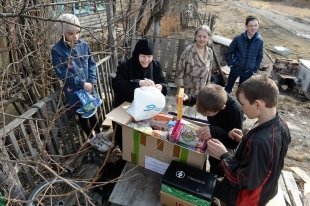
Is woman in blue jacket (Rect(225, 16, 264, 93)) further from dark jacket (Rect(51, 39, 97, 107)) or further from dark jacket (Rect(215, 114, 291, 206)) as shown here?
dark jacket (Rect(215, 114, 291, 206))

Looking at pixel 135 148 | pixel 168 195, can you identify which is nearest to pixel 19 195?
pixel 135 148

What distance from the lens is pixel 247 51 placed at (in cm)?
540

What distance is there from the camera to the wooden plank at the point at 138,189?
261 cm

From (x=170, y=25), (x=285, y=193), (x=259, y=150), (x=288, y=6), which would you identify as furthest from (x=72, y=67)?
(x=288, y=6)

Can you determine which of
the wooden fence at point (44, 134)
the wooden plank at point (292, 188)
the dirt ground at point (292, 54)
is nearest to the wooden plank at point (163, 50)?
the dirt ground at point (292, 54)

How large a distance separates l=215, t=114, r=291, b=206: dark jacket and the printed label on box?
0.60 m

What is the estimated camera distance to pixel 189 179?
2.42m

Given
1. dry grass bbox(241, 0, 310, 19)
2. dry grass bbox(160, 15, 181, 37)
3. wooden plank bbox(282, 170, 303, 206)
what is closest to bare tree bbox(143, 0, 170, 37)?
wooden plank bbox(282, 170, 303, 206)

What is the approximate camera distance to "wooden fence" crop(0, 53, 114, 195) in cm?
264

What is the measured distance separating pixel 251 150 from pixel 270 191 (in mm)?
508

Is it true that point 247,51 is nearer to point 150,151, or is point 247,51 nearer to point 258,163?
point 150,151

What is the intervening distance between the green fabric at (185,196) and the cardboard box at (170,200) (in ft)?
0.10

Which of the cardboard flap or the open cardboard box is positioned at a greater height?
the cardboard flap

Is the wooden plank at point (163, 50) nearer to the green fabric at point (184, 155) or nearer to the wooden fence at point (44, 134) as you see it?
the wooden fence at point (44, 134)
